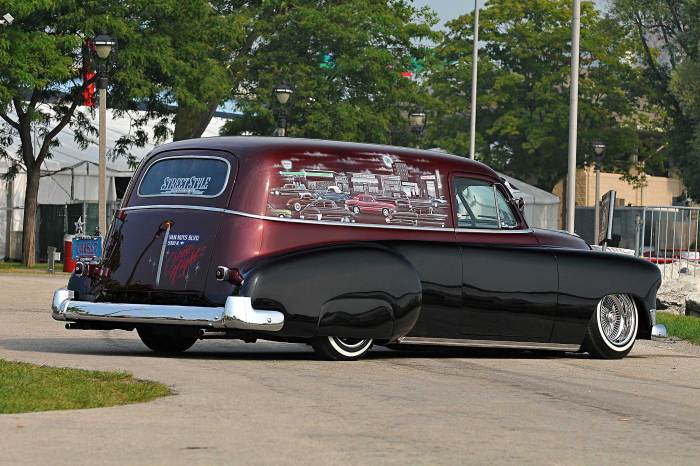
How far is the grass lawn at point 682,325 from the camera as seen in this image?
19.9 metres

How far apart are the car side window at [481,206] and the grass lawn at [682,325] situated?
5060 millimetres

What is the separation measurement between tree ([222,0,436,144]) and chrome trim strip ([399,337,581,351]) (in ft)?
134

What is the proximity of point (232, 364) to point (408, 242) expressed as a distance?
1901 millimetres

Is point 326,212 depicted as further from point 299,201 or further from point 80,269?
point 80,269

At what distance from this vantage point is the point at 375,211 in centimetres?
1410

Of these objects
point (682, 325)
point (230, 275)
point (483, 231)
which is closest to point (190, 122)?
point (682, 325)

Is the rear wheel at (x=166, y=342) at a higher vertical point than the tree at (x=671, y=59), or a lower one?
lower

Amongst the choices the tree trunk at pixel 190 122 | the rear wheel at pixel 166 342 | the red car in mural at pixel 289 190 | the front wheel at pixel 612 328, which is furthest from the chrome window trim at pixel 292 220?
the tree trunk at pixel 190 122

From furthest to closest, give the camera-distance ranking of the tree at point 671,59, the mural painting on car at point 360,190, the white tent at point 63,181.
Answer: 1. the tree at point 671,59
2. the white tent at point 63,181
3. the mural painting on car at point 360,190

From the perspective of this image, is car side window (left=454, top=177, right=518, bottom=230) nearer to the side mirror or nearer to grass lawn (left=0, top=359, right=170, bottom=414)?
the side mirror

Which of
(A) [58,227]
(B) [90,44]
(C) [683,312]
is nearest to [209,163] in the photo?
(C) [683,312]

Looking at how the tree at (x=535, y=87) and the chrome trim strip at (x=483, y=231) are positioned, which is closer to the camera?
the chrome trim strip at (x=483, y=231)

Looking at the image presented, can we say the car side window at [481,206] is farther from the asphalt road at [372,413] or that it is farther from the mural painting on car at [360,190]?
the asphalt road at [372,413]
